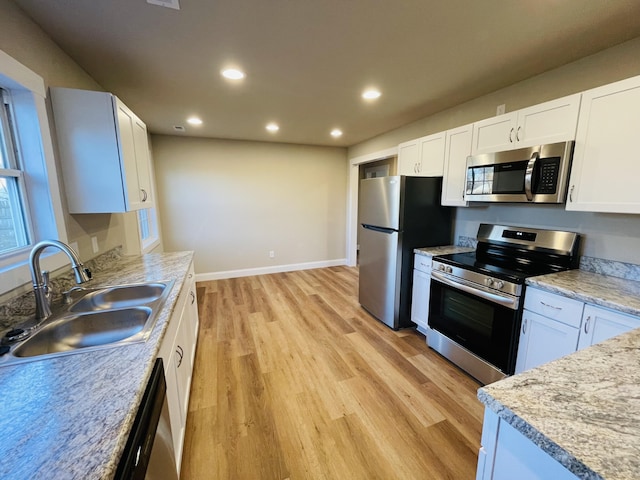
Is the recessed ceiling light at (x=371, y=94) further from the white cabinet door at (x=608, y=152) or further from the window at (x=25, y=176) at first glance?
the window at (x=25, y=176)

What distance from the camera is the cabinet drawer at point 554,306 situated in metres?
1.56

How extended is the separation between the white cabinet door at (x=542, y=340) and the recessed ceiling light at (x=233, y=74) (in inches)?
109

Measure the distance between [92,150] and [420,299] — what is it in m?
2.99

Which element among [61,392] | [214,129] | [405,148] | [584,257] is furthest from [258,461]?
[214,129]

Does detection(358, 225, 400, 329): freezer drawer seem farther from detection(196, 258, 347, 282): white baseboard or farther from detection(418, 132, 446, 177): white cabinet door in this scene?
detection(196, 258, 347, 282): white baseboard

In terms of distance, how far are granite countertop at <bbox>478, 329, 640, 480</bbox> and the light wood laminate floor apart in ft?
3.49

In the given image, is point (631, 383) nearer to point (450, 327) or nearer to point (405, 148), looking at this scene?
point (450, 327)

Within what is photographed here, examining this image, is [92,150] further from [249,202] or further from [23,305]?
[249,202]

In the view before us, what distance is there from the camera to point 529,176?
1921mm

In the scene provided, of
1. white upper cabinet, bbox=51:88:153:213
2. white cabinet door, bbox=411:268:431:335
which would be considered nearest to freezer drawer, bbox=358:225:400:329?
white cabinet door, bbox=411:268:431:335

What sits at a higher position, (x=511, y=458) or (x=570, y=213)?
(x=570, y=213)

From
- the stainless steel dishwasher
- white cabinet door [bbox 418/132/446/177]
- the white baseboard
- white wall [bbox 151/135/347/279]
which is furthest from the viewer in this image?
the white baseboard

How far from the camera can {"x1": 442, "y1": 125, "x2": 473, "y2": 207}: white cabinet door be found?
8.15ft

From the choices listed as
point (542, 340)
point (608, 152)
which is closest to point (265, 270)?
point (542, 340)
